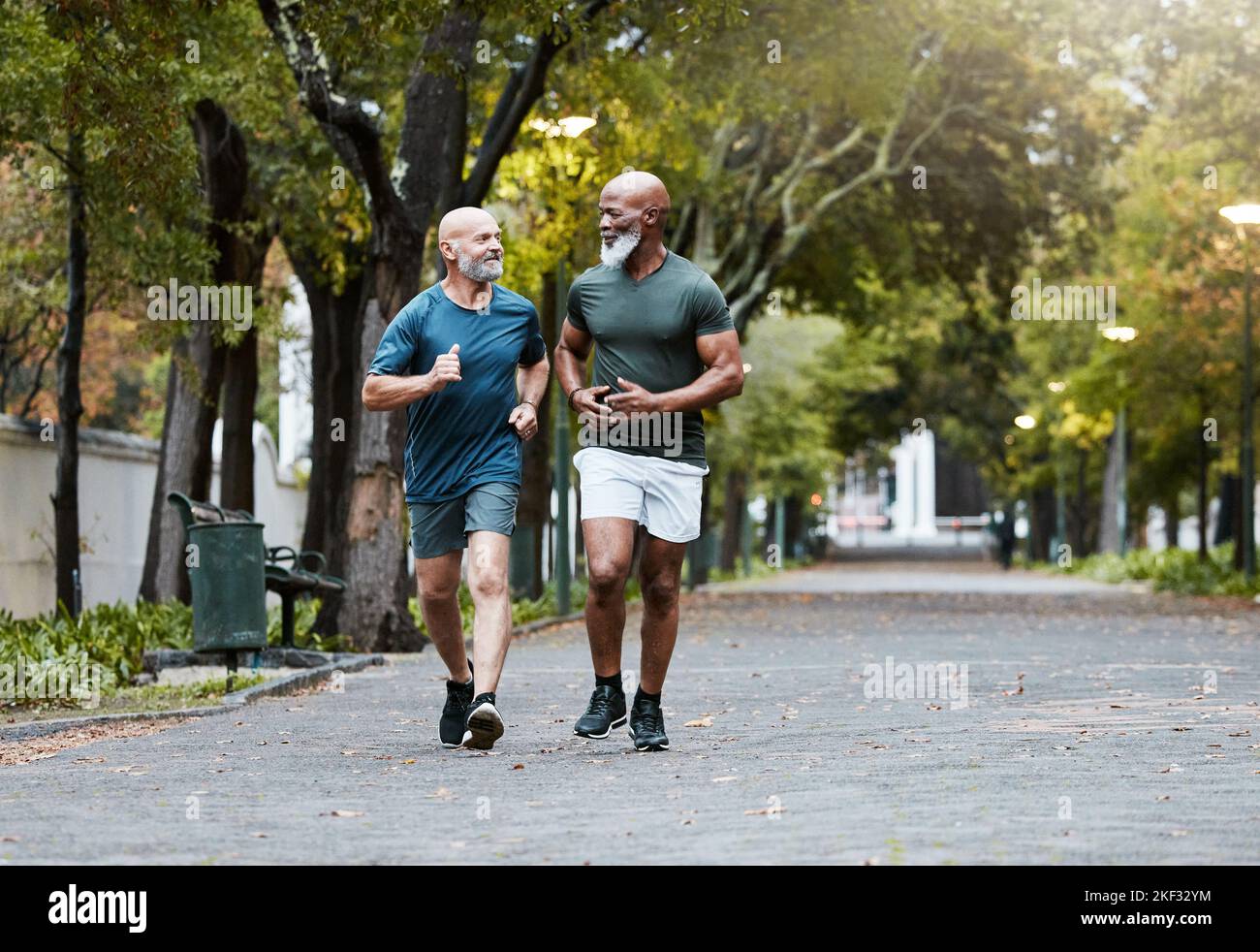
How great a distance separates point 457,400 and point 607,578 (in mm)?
941

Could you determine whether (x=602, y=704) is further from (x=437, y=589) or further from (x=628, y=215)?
(x=628, y=215)

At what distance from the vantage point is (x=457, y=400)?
27.8 ft

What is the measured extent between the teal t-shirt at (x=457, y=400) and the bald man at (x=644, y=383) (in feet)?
1.05

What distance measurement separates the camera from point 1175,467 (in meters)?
45.2

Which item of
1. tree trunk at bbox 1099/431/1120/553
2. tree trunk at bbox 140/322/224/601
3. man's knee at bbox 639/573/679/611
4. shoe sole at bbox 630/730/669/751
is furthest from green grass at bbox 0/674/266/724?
tree trunk at bbox 1099/431/1120/553

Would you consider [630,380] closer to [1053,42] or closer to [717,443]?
[1053,42]

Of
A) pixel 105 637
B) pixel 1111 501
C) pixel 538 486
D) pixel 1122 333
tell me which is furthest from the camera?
pixel 1111 501

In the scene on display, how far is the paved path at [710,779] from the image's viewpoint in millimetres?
5918

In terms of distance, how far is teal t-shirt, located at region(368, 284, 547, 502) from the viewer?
843cm

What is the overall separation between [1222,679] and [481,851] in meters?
8.21

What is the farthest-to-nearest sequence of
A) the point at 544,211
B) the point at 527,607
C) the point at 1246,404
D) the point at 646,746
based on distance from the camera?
the point at 1246,404
the point at 544,211
the point at 527,607
the point at 646,746

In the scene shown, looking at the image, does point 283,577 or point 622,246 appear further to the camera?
point 283,577

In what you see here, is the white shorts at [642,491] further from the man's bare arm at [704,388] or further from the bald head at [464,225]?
the bald head at [464,225]

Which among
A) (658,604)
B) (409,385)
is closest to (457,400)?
(409,385)
